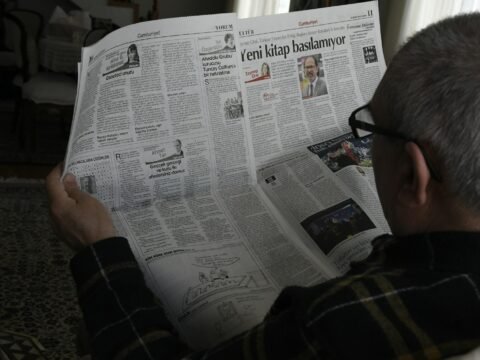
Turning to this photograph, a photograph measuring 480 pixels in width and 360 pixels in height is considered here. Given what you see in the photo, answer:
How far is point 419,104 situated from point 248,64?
47 cm

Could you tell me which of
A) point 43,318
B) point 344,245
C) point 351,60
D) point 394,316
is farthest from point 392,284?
point 43,318

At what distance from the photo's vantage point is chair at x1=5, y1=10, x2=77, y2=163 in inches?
133

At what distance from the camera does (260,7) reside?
14.3 ft

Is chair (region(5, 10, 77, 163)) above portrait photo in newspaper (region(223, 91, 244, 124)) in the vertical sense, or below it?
below

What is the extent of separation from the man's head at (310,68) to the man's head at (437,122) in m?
0.43

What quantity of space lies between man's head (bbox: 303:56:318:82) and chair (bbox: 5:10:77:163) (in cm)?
260

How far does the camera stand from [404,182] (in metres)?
0.58

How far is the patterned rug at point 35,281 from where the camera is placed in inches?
71.7

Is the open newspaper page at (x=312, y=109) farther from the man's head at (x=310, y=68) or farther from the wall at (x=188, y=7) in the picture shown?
the wall at (x=188, y=7)

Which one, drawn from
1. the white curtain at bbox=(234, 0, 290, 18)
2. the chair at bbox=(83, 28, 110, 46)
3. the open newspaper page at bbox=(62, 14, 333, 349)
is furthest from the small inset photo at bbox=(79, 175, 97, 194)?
the white curtain at bbox=(234, 0, 290, 18)

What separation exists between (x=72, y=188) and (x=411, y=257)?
1.55 feet

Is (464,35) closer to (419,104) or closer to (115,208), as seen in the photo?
(419,104)

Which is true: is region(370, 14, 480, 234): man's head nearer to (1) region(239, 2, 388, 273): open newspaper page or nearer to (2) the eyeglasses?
(2) the eyeglasses

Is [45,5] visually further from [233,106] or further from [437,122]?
[437,122]
